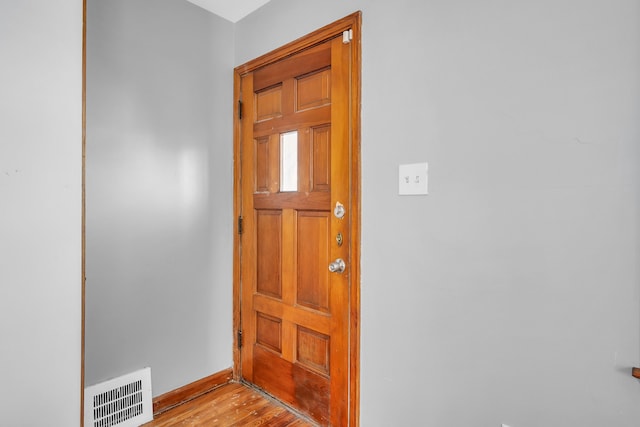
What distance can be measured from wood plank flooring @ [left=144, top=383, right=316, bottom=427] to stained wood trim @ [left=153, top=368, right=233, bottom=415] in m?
0.03

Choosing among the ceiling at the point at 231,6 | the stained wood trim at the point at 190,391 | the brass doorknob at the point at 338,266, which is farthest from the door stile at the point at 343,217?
the stained wood trim at the point at 190,391

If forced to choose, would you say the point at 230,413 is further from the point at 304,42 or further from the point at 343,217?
the point at 304,42

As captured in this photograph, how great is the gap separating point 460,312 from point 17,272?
157cm

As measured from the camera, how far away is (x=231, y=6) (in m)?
2.08

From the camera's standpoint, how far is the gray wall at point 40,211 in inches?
44.6

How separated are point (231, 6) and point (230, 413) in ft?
7.83

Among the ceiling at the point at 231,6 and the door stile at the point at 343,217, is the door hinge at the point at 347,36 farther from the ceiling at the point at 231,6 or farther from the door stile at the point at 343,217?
the ceiling at the point at 231,6

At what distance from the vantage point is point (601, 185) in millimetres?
1006

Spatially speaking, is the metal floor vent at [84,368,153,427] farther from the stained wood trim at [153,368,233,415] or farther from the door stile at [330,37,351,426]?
the door stile at [330,37,351,426]

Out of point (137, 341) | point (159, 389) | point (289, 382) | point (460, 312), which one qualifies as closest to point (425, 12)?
point (460, 312)

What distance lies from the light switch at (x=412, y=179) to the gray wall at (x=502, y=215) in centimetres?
4

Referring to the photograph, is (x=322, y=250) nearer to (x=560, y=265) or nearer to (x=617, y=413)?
(x=560, y=265)

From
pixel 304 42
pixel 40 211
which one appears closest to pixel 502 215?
pixel 304 42

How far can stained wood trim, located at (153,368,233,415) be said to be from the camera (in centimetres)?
192
